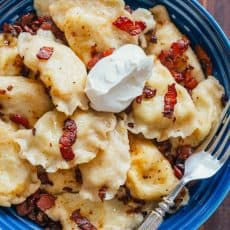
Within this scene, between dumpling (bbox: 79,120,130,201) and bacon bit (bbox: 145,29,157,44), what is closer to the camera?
dumpling (bbox: 79,120,130,201)

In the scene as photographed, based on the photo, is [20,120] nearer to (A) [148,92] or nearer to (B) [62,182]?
(B) [62,182]

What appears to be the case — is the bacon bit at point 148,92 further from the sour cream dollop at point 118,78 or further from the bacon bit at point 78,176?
the bacon bit at point 78,176

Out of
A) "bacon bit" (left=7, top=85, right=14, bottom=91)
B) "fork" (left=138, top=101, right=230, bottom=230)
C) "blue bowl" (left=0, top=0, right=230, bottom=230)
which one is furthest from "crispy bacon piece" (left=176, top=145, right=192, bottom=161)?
"bacon bit" (left=7, top=85, right=14, bottom=91)

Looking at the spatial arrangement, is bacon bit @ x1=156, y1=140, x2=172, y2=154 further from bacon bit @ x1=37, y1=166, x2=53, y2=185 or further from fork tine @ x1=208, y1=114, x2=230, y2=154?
bacon bit @ x1=37, y1=166, x2=53, y2=185

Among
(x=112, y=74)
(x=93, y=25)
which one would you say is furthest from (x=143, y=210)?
(x=93, y=25)

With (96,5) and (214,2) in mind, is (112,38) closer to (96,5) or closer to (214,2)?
(96,5)
